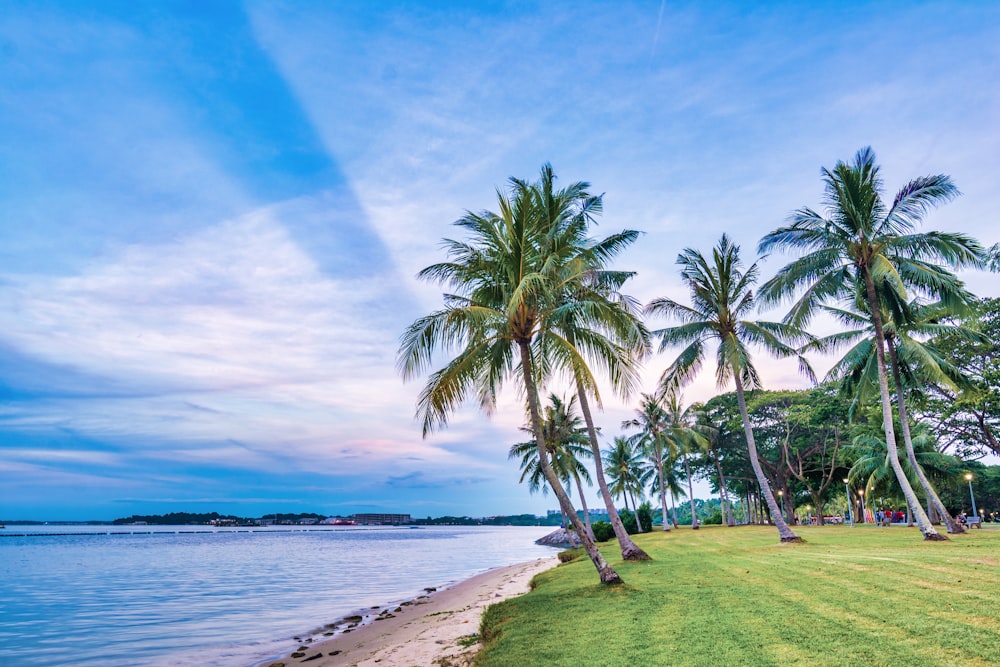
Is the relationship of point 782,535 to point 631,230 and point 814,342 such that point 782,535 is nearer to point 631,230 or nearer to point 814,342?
point 814,342

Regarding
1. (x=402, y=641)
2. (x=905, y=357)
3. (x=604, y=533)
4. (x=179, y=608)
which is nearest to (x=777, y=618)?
(x=402, y=641)

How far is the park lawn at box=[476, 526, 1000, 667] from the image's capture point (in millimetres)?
5801

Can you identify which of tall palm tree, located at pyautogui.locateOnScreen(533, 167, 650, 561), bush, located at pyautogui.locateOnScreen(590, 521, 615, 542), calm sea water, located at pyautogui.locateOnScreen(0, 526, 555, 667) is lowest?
calm sea water, located at pyautogui.locateOnScreen(0, 526, 555, 667)

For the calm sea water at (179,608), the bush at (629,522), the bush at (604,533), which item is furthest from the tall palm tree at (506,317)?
the bush at (629,522)

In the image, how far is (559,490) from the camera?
12820 millimetres

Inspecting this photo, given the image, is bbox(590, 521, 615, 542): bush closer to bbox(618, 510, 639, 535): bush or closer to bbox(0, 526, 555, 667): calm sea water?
bbox(0, 526, 555, 667): calm sea water

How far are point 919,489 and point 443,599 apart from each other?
34.5 m

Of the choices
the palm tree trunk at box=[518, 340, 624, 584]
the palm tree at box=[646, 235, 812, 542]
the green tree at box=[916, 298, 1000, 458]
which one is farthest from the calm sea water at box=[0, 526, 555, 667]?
the green tree at box=[916, 298, 1000, 458]

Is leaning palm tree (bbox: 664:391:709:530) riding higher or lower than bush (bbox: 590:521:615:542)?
higher

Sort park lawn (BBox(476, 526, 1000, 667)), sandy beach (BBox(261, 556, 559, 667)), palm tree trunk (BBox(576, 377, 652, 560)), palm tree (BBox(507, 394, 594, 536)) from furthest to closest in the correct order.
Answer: palm tree (BBox(507, 394, 594, 536)) → palm tree trunk (BBox(576, 377, 652, 560)) → sandy beach (BBox(261, 556, 559, 667)) → park lawn (BBox(476, 526, 1000, 667))

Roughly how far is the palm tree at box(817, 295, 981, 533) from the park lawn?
784 centimetres

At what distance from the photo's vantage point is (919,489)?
1449 inches

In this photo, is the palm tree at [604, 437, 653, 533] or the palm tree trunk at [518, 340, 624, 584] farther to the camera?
the palm tree at [604, 437, 653, 533]

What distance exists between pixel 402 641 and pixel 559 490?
472cm
